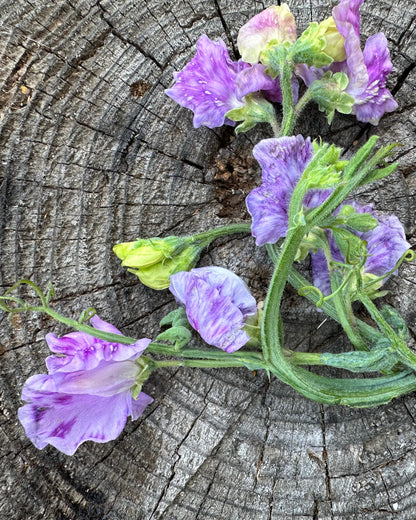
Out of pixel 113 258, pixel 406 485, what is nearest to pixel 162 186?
pixel 113 258

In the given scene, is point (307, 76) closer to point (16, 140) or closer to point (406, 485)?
point (16, 140)

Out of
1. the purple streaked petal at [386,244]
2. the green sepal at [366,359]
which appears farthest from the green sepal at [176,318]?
the purple streaked petal at [386,244]

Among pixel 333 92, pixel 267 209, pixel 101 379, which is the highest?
pixel 333 92

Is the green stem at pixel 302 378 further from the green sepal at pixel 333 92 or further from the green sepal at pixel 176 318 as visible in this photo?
the green sepal at pixel 333 92

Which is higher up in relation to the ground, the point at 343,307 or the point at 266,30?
the point at 266,30

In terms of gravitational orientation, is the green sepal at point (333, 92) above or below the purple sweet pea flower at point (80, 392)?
above

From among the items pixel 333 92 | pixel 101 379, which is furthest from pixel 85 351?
pixel 333 92

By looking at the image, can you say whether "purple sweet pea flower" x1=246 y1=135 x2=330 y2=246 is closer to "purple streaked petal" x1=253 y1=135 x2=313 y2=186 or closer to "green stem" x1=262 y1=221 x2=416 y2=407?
"purple streaked petal" x1=253 y1=135 x2=313 y2=186

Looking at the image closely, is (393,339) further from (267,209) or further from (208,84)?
(208,84)
